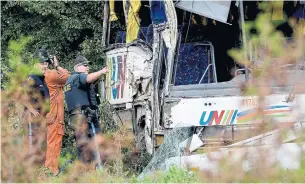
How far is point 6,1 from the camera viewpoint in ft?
52.7

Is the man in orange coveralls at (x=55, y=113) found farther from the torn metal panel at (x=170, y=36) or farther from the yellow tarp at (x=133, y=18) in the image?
the yellow tarp at (x=133, y=18)

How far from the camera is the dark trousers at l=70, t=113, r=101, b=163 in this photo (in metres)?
7.69

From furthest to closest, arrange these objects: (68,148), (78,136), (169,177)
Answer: (68,148) → (78,136) → (169,177)

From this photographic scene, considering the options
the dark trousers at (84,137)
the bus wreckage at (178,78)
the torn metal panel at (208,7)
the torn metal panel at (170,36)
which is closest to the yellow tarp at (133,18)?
the bus wreckage at (178,78)

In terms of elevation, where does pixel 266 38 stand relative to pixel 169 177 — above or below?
above

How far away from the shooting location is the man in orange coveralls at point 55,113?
8.88 meters

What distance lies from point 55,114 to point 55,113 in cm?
2

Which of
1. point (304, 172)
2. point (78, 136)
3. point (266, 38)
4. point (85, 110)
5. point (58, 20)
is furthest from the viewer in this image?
point (58, 20)

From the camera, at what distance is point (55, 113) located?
9109mm

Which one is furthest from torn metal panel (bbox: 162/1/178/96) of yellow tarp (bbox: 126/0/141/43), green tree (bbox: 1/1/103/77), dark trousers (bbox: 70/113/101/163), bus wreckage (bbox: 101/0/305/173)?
green tree (bbox: 1/1/103/77)

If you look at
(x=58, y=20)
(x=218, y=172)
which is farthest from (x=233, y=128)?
(x=58, y=20)

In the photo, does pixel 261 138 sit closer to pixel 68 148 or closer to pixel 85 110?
pixel 85 110

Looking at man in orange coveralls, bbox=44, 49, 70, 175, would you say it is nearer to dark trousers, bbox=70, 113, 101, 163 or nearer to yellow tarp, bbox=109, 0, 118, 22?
dark trousers, bbox=70, 113, 101, 163

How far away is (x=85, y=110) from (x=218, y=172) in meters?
4.74
